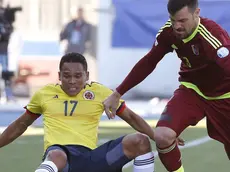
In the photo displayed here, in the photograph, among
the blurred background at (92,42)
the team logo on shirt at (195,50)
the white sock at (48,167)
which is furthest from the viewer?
the blurred background at (92,42)

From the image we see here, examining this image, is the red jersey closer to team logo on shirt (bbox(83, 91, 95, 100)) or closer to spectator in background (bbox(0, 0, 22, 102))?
team logo on shirt (bbox(83, 91, 95, 100))

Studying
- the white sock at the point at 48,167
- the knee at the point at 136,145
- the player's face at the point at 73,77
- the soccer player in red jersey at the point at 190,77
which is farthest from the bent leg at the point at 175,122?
the white sock at the point at 48,167

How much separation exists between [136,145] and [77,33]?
11854mm

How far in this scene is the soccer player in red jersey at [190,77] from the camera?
539cm

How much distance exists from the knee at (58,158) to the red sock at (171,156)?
2.30 feet

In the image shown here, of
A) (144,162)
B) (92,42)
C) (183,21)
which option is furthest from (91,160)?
(92,42)

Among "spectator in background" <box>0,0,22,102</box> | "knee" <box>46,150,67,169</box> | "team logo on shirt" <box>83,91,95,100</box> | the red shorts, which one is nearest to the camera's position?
"knee" <box>46,150,67,169</box>

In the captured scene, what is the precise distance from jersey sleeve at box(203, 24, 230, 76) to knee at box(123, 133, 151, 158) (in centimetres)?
76

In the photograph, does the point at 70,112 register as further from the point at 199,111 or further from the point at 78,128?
the point at 199,111

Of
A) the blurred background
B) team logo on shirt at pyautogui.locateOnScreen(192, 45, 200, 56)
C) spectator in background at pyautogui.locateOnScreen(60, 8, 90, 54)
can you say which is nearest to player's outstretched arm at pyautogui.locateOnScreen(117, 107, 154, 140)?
team logo on shirt at pyautogui.locateOnScreen(192, 45, 200, 56)

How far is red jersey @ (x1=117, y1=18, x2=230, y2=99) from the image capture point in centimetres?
545

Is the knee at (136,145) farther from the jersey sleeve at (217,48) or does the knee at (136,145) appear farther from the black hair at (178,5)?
the black hair at (178,5)

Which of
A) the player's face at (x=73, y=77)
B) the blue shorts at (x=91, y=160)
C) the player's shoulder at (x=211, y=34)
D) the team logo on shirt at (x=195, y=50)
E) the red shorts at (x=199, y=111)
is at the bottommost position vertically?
the blue shorts at (x=91, y=160)

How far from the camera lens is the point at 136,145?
5344mm
